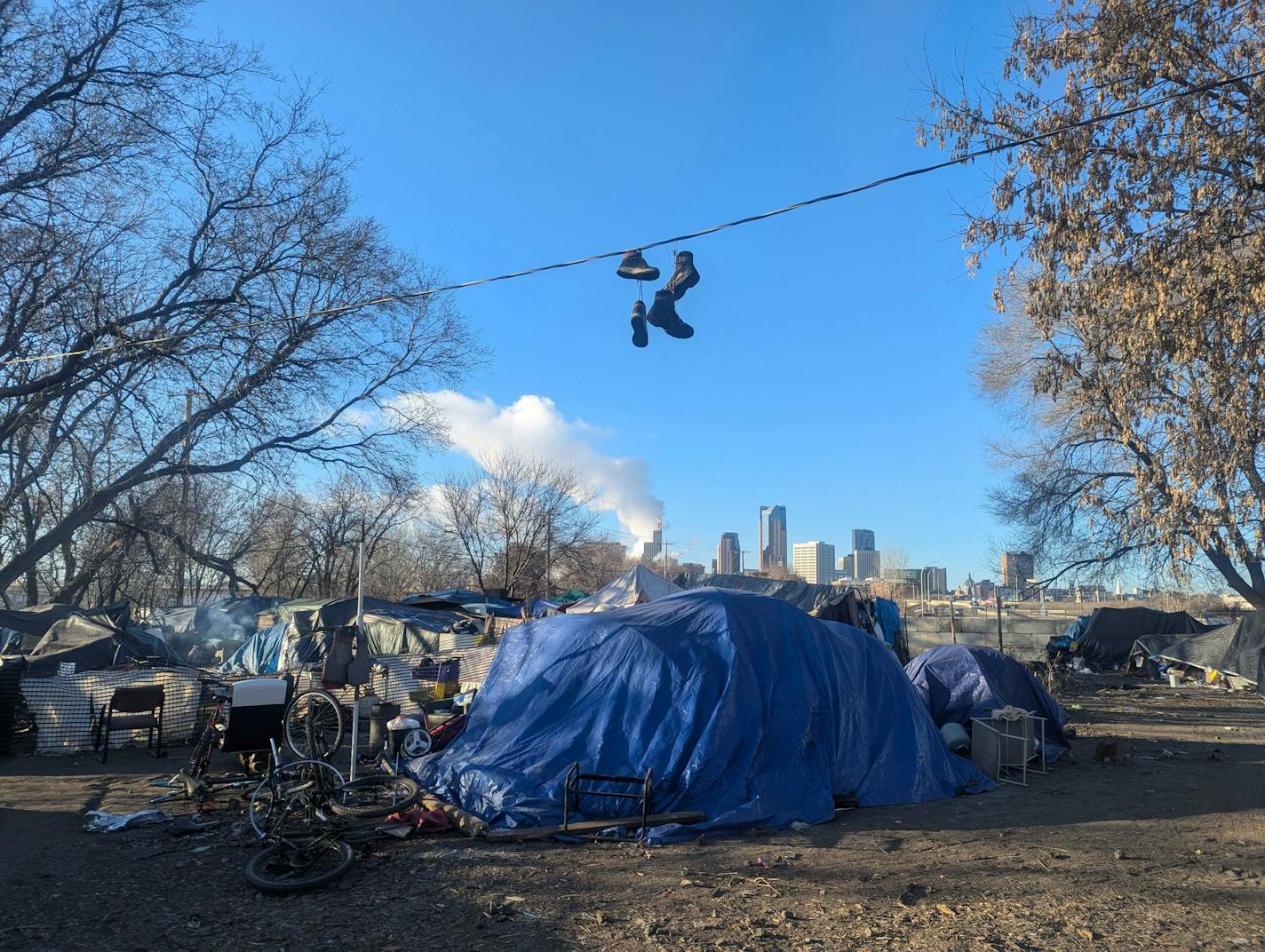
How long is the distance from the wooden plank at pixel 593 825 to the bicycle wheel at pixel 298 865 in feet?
4.64

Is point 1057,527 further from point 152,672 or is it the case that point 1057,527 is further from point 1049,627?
point 152,672

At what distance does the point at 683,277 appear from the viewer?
373 inches

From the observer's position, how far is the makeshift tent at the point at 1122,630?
28.7 metres

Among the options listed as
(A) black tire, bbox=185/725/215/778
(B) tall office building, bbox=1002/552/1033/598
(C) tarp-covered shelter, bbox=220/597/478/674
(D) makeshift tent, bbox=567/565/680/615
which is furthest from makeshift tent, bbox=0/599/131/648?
(B) tall office building, bbox=1002/552/1033/598

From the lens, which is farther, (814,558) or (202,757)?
(814,558)

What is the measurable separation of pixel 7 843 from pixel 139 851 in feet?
4.34

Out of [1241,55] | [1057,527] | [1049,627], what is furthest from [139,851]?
[1049,627]

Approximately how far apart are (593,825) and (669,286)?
5.67m

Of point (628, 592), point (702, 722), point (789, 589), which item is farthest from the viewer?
point (789, 589)

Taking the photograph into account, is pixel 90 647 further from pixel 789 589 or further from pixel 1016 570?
pixel 1016 570

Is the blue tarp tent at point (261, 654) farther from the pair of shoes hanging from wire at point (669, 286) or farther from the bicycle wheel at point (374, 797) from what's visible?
the pair of shoes hanging from wire at point (669, 286)

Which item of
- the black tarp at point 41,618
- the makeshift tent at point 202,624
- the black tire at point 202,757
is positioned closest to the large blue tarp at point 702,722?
the black tire at point 202,757

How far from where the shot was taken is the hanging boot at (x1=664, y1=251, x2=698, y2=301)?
9484mm

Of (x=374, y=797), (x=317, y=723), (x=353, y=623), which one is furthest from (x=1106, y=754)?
(x=353, y=623)
